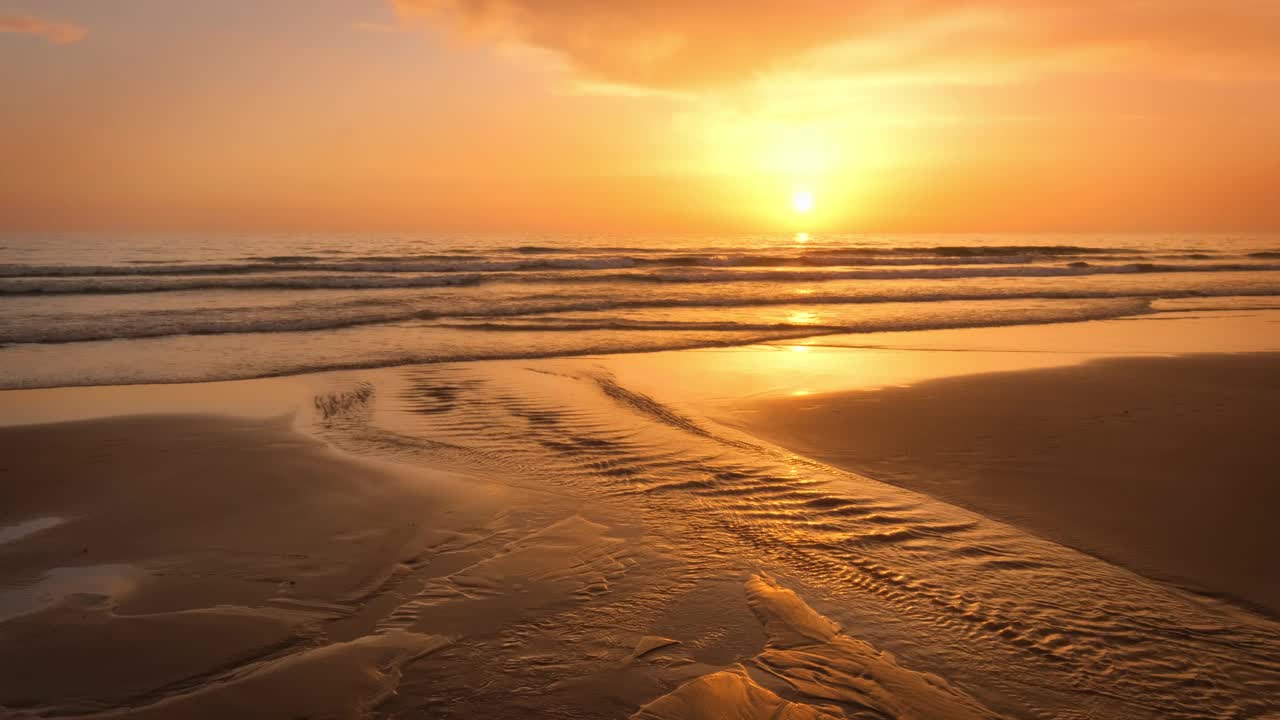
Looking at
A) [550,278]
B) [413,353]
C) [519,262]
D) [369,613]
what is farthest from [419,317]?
[519,262]

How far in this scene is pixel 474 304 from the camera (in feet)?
69.8

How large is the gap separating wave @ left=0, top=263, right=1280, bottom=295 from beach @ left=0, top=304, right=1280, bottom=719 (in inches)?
751

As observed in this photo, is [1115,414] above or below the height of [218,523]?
above

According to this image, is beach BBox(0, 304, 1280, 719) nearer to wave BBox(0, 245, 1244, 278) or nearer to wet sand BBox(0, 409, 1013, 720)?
wet sand BBox(0, 409, 1013, 720)

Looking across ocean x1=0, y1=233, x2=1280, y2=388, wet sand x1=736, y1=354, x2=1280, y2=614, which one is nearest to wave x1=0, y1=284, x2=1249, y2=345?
ocean x1=0, y1=233, x2=1280, y2=388

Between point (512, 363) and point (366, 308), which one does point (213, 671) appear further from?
point (366, 308)

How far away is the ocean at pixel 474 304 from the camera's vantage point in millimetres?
13273

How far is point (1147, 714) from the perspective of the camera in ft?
10.0

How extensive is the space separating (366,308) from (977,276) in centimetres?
2628

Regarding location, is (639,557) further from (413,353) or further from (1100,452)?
(413,353)

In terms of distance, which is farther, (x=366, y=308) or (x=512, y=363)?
(x=366, y=308)

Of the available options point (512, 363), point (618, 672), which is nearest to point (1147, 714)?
point (618, 672)

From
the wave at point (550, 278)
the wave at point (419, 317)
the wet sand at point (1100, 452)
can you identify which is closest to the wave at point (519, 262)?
the wave at point (550, 278)

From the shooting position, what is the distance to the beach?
10.7 ft
